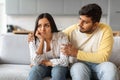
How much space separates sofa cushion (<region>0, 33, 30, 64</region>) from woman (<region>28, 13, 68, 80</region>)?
1.37 ft

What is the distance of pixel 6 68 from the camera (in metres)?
2.27

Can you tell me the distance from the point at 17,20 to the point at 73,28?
3413 millimetres

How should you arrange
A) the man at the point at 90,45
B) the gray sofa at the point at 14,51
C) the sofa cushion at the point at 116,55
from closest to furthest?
the man at the point at 90,45 < the sofa cushion at the point at 116,55 < the gray sofa at the point at 14,51

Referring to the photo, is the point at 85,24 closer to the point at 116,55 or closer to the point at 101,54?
the point at 101,54

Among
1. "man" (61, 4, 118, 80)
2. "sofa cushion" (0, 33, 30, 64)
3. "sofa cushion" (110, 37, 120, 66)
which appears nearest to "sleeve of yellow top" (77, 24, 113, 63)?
"man" (61, 4, 118, 80)

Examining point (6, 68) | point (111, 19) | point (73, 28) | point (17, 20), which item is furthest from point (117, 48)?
point (17, 20)

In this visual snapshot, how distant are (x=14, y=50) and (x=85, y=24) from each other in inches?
34.9

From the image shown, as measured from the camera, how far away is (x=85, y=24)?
6.88 ft

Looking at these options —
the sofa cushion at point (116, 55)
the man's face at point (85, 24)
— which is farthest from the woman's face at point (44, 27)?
the sofa cushion at point (116, 55)

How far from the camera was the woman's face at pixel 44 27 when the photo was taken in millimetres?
2109

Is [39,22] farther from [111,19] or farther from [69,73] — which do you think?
[111,19]

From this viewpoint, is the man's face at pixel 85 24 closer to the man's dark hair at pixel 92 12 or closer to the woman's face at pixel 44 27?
the man's dark hair at pixel 92 12

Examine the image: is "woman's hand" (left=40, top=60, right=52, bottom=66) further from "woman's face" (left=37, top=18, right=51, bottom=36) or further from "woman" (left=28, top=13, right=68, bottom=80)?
"woman's face" (left=37, top=18, right=51, bottom=36)

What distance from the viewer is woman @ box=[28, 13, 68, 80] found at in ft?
6.64
